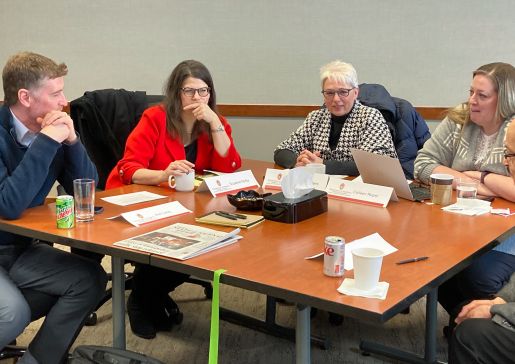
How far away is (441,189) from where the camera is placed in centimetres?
222

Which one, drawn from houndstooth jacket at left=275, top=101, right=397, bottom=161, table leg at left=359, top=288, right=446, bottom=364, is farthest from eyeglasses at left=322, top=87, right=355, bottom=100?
table leg at left=359, top=288, right=446, bottom=364

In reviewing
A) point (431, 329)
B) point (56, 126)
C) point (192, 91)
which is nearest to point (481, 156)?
point (431, 329)

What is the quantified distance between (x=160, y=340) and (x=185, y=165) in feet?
2.68

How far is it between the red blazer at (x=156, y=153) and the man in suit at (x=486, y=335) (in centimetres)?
139

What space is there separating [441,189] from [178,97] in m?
1.21

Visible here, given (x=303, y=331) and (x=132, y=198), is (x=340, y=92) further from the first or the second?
(x=303, y=331)

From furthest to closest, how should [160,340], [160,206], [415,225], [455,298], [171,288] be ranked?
[171,288] < [160,340] < [455,298] < [160,206] < [415,225]

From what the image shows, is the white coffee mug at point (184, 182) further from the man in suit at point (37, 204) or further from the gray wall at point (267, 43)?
the gray wall at point (267, 43)

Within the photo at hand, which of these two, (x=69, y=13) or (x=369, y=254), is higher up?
(x=69, y=13)

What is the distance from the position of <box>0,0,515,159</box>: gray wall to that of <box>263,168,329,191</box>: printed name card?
1.83 metres

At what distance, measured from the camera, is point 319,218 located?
204 centimetres

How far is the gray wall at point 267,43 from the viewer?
3.97 m

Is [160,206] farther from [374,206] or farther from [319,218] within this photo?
[374,206]

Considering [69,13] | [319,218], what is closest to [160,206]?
[319,218]
